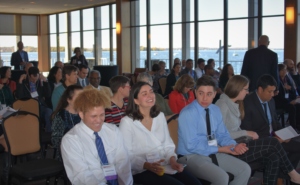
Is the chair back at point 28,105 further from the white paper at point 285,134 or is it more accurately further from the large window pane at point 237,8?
the large window pane at point 237,8

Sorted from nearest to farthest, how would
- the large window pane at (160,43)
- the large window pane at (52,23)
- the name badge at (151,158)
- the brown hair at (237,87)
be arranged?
1. the name badge at (151,158)
2. the brown hair at (237,87)
3. the large window pane at (160,43)
4. the large window pane at (52,23)

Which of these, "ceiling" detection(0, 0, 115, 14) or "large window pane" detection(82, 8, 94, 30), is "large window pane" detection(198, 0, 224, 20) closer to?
"ceiling" detection(0, 0, 115, 14)

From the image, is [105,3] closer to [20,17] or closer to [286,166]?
[20,17]

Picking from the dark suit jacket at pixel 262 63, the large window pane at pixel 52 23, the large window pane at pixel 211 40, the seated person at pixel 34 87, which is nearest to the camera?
the dark suit jacket at pixel 262 63

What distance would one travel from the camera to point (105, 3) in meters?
15.1

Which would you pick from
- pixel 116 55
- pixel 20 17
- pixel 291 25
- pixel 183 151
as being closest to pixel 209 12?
pixel 291 25

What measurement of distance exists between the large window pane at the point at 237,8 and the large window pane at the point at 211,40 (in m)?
0.56

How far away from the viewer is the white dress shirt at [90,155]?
207 cm

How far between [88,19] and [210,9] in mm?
7778

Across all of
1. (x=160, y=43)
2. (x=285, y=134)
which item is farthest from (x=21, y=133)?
(x=160, y=43)

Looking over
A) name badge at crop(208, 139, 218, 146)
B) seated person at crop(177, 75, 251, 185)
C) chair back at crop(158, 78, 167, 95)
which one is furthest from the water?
name badge at crop(208, 139, 218, 146)

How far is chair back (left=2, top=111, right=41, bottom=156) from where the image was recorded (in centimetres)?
307

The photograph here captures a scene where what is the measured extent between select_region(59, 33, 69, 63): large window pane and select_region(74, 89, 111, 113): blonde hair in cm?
1692

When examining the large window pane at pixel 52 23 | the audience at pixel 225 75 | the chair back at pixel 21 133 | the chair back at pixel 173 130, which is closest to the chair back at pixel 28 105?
the chair back at pixel 21 133
